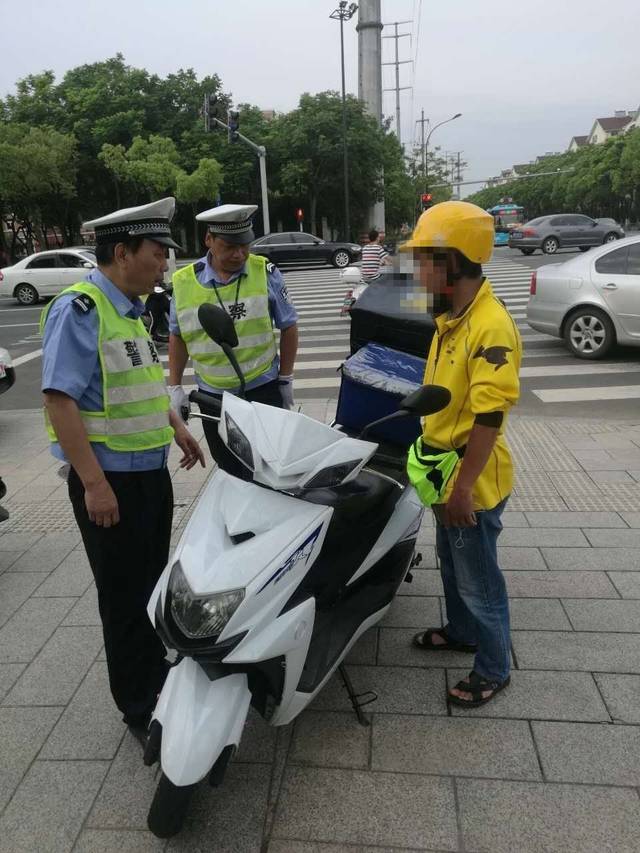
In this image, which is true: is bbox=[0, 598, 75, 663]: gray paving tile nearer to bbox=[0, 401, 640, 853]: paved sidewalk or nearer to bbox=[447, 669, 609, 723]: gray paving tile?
bbox=[0, 401, 640, 853]: paved sidewalk

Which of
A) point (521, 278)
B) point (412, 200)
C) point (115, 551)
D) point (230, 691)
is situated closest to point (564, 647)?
point (230, 691)

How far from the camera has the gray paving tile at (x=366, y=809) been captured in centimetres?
210

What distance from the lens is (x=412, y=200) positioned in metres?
56.1

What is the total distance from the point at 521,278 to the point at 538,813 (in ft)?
59.6

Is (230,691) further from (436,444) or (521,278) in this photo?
(521,278)

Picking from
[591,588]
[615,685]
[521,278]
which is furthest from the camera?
[521,278]

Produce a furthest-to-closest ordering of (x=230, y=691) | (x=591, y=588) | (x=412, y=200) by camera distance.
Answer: (x=412, y=200) → (x=591, y=588) → (x=230, y=691)

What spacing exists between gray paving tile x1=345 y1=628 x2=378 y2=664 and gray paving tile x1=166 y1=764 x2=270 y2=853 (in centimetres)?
70

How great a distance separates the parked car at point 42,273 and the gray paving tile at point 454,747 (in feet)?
59.7

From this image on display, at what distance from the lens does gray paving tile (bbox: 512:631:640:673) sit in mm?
2838

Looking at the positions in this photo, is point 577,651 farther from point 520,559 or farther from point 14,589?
point 14,589

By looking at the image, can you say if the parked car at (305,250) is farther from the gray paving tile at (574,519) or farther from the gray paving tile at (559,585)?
the gray paving tile at (559,585)

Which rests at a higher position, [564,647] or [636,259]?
[636,259]

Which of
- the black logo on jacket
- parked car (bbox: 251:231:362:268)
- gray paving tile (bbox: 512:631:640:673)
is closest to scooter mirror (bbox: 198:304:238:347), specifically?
the black logo on jacket
